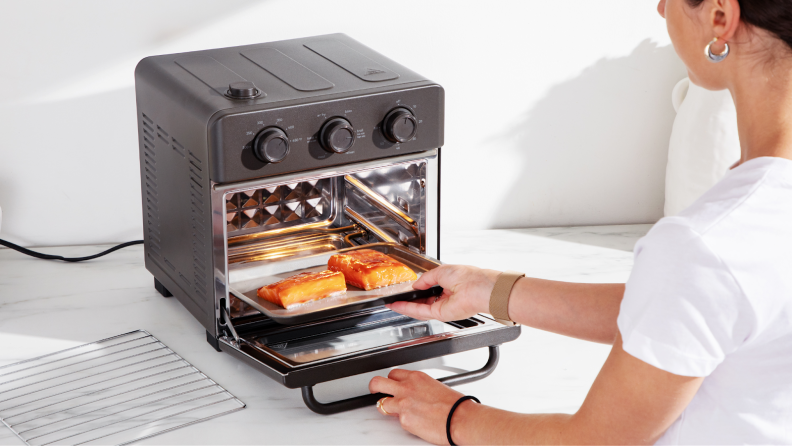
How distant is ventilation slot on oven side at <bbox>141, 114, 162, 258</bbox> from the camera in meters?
1.21

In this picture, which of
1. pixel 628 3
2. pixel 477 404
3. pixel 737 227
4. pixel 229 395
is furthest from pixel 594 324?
pixel 628 3

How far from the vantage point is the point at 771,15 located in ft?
2.18

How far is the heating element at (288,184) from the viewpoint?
1007 millimetres

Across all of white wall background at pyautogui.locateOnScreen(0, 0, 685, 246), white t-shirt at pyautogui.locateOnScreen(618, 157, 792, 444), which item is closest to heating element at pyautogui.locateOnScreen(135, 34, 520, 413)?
white wall background at pyautogui.locateOnScreen(0, 0, 685, 246)

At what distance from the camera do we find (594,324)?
924mm

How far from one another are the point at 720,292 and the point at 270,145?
568mm

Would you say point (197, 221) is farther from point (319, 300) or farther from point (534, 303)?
point (534, 303)

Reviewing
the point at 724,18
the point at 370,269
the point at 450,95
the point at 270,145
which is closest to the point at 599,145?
the point at 450,95

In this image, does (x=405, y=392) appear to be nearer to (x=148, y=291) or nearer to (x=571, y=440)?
(x=571, y=440)

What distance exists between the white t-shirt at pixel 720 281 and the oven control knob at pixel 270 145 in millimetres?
488

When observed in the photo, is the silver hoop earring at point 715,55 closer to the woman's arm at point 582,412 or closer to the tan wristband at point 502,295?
the woman's arm at point 582,412

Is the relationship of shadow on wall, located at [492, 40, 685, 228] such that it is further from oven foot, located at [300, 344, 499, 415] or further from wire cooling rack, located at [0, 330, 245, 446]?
wire cooling rack, located at [0, 330, 245, 446]

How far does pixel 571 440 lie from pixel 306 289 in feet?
1.44

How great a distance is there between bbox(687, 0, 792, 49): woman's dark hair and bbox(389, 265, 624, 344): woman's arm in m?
0.33
